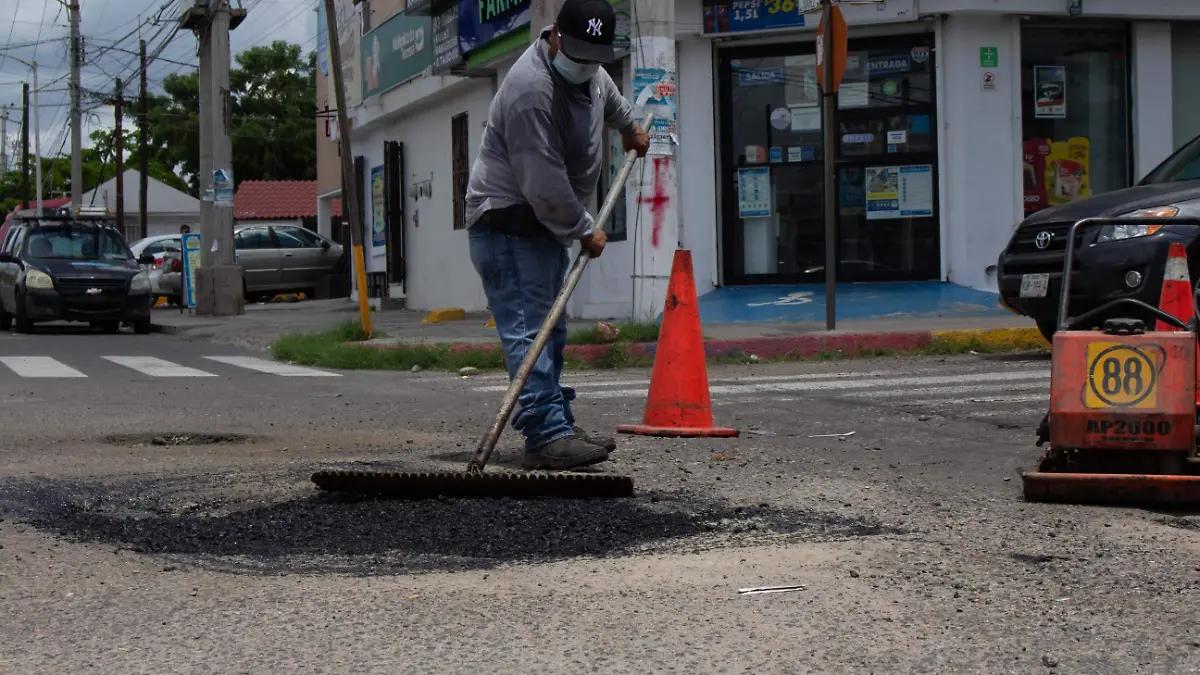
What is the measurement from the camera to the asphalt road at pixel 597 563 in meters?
3.21

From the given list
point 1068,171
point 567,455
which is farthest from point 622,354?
point 1068,171

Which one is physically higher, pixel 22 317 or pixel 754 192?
pixel 754 192

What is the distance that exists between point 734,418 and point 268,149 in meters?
69.4

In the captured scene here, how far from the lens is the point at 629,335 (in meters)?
12.3

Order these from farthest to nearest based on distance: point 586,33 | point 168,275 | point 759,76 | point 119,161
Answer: point 119,161, point 168,275, point 759,76, point 586,33

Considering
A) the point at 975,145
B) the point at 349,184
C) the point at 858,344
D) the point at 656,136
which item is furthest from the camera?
→ the point at 349,184

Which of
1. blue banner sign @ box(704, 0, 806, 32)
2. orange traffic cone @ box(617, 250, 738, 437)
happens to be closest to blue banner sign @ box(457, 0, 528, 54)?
blue banner sign @ box(704, 0, 806, 32)

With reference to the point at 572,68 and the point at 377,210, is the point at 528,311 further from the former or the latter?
the point at 377,210

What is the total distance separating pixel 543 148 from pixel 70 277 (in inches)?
601

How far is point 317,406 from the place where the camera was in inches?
347

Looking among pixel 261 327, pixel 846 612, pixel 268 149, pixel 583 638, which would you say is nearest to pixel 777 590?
pixel 846 612

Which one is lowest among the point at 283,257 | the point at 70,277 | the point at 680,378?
the point at 680,378

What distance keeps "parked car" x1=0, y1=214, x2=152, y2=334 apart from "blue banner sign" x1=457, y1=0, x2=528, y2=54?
17.1 ft

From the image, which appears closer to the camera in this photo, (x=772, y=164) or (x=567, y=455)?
(x=567, y=455)
